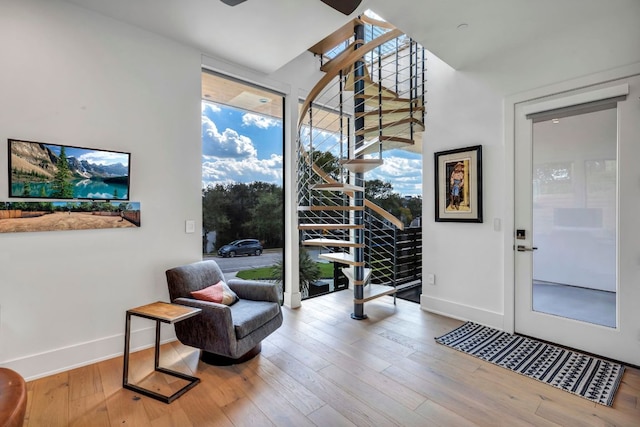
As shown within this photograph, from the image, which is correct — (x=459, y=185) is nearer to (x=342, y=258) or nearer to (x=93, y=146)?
(x=342, y=258)

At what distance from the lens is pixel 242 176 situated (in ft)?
11.8

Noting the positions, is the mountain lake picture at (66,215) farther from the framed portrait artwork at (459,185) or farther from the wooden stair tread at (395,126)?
the framed portrait artwork at (459,185)

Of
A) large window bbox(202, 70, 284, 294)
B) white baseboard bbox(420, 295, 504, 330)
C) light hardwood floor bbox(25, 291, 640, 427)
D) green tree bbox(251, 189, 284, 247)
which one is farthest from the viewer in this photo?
green tree bbox(251, 189, 284, 247)

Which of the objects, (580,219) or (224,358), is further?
(580,219)

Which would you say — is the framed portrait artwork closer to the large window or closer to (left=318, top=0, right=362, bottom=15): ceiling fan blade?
the large window

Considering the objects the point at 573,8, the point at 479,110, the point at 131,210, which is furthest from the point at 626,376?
the point at 131,210

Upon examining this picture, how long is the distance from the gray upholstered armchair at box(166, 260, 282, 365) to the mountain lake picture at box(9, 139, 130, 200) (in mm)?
922

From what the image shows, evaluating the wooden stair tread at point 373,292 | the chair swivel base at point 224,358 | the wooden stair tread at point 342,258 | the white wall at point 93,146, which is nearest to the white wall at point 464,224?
the wooden stair tread at point 373,292

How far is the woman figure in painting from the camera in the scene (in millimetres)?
3377

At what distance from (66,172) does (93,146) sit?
0.30 m

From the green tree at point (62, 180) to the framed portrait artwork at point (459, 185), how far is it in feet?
12.0

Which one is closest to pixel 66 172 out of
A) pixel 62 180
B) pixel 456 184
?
pixel 62 180

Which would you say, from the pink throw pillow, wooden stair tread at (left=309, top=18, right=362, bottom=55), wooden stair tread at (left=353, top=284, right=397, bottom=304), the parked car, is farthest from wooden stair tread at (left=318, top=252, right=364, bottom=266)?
wooden stair tread at (left=309, top=18, right=362, bottom=55)

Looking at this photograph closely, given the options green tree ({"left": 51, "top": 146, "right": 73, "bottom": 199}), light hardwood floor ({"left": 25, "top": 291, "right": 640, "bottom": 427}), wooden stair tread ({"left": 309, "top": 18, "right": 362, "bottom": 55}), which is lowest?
light hardwood floor ({"left": 25, "top": 291, "right": 640, "bottom": 427})
